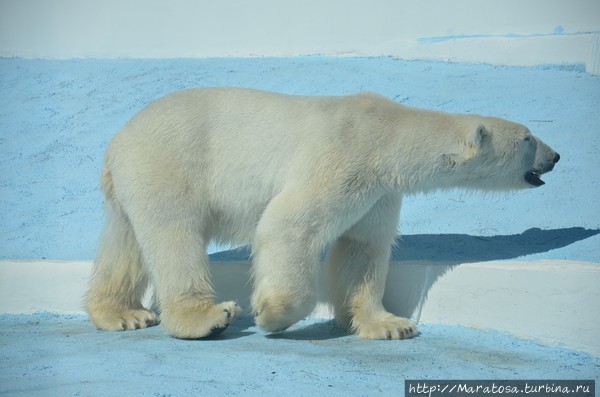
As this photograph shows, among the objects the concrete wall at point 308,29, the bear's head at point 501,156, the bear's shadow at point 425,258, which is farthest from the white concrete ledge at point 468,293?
the concrete wall at point 308,29

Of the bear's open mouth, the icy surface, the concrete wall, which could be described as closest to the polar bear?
the bear's open mouth

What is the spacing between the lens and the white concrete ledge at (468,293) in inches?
143

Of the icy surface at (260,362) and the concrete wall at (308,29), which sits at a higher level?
the concrete wall at (308,29)

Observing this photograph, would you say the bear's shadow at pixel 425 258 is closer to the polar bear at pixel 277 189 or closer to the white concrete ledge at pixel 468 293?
the white concrete ledge at pixel 468 293

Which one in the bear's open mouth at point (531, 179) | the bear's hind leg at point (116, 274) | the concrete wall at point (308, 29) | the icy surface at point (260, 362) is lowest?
the icy surface at point (260, 362)

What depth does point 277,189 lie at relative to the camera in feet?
13.3

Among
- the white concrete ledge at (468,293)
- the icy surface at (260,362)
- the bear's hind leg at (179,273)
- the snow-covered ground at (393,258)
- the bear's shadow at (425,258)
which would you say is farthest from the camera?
the bear's shadow at (425,258)

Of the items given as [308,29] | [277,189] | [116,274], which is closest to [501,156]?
[277,189]

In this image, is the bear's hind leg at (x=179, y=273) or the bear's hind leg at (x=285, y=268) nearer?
the bear's hind leg at (x=285, y=268)

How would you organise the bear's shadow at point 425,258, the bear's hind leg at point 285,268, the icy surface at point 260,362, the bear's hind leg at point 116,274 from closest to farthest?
the icy surface at point 260,362, the bear's hind leg at point 285,268, the bear's shadow at point 425,258, the bear's hind leg at point 116,274

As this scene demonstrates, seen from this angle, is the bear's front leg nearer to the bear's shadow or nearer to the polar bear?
the polar bear

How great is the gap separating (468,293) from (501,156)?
70cm

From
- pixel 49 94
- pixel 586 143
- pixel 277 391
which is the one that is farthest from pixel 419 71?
pixel 277 391

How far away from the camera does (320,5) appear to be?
22.0 feet
